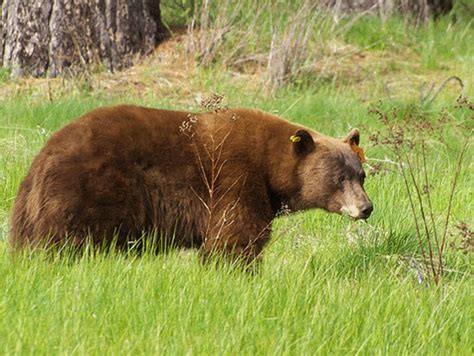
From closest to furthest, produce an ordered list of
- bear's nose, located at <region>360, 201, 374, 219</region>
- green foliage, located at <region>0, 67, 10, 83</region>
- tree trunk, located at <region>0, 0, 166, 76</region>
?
1. bear's nose, located at <region>360, 201, 374, 219</region>
2. tree trunk, located at <region>0, 0, 166, 76</region>
3. green foliage, located at <region>0, 67, 10, 83</region>

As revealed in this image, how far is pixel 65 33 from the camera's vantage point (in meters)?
11.7

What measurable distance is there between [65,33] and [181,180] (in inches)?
235

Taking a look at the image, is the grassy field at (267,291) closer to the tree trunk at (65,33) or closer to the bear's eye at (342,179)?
the bear's eye at (342,179)

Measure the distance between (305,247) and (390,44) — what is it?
7.67 meters

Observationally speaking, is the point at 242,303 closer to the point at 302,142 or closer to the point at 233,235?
the point at 233,235

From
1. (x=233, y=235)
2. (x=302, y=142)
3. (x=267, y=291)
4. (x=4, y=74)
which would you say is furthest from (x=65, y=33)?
(x=267, y=291)

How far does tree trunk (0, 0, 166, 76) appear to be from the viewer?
11641 millimetres

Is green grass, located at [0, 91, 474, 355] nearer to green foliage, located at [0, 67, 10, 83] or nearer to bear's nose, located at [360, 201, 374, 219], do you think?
bear's nose, located at [360, 201, 374, 219]

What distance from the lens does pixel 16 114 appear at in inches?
388

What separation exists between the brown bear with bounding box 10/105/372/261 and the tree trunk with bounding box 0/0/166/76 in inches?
210

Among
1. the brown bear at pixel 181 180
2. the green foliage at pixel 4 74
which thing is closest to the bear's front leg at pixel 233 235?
the brown bear at pixel 181 180

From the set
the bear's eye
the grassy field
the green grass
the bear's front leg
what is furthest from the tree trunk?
the green grass

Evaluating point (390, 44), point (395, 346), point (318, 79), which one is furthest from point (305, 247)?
point (390, 44)

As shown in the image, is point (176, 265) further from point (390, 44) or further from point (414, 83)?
point (390, 44)
